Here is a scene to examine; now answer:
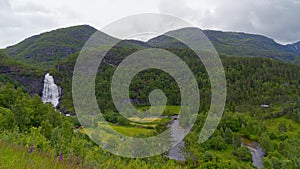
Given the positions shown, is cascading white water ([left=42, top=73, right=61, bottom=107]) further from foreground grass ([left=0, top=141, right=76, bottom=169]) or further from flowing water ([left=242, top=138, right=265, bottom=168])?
foreground grass ([left=0, top=141, right=76, bottom=169])

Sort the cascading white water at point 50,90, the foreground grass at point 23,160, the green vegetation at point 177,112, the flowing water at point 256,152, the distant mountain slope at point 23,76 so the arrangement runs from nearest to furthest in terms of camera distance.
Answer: the foreground grass at point 23,160 → the green vegetation at point 177,112 → the flowing water at point 256,152 → the distant mountain slope at point 23,76 → the cascading white water at point 50,90

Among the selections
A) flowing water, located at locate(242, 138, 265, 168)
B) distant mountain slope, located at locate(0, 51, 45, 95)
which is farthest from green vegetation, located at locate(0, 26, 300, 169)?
flowing water, located at locate(242, 138, 265, 168)

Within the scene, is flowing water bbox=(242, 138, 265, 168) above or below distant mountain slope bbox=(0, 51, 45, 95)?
below

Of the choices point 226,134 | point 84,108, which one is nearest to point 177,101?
point 226,134

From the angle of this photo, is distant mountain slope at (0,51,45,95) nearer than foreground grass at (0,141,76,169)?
No

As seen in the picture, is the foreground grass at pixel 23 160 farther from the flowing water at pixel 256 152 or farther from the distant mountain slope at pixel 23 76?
the distant mountain slope at pixel 23 76

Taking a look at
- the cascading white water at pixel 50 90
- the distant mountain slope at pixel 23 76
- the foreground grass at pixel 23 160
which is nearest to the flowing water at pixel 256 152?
the foreground grass at pixel 23 160

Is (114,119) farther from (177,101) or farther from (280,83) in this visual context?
(280,83)
